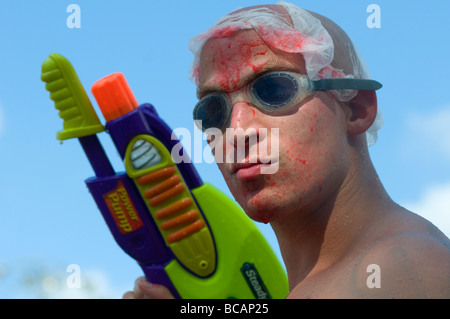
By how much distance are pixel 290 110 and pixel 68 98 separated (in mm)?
1421

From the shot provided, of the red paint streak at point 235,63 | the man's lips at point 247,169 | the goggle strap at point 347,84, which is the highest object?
the red paint streak at point 235,63

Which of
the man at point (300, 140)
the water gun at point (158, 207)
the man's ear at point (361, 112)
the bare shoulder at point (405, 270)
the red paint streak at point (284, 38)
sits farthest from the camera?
the water gun at point (158, 207)

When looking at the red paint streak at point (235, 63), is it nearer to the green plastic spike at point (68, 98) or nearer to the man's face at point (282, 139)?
the man's face at point (282, 139)

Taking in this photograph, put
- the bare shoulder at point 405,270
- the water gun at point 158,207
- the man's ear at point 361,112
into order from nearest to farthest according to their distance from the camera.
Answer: the bare shoulder at point 405,270, the man's ear at point 361,112, the water gun at point 158,207

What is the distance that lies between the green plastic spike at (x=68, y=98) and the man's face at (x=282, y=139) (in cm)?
83

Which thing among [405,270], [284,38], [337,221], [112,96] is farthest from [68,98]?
[405,270]

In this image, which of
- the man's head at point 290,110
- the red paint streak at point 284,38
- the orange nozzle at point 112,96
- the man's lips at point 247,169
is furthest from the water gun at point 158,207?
the red paint streak at point 284,38

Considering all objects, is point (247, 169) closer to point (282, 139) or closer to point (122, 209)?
point (282, 139)

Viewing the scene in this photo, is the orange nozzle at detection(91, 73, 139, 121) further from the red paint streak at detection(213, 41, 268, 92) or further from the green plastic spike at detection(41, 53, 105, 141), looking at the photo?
the red paint streak at detection(213, 41, 268, 92)

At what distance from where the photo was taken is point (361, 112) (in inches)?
140

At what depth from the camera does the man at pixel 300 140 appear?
3238 mm

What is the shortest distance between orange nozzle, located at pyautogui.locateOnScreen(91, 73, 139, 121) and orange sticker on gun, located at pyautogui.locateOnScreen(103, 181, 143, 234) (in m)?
0.43

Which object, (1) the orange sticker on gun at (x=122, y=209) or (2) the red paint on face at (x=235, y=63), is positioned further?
(1) the orange sticker on gun at (x=122, y=209)
